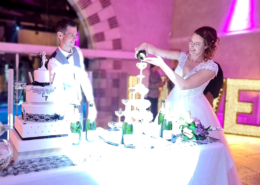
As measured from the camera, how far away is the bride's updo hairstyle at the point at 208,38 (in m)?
1.95

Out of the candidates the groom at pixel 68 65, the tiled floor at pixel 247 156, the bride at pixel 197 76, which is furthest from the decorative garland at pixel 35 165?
the tiled floor at pixel 247 156

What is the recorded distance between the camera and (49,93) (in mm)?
1373

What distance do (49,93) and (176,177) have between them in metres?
0.90

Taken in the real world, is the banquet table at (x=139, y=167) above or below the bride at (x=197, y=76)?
below

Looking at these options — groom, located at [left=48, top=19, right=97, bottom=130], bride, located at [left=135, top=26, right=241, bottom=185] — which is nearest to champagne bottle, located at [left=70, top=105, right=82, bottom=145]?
groom, located at [left=48, top=19, right=97, bottom=130]

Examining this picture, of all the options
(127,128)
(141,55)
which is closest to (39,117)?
(127,128)

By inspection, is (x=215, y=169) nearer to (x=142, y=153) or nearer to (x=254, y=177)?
(x=142, y=153)

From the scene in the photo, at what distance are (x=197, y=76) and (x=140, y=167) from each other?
0.87 metres

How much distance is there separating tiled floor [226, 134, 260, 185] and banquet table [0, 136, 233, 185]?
153 centimetres

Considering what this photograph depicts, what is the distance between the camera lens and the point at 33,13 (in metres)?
5.94

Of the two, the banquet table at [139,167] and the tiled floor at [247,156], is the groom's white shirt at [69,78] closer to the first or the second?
the banquet table at [139,167]

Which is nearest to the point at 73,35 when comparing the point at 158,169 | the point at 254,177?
the point at 158,169

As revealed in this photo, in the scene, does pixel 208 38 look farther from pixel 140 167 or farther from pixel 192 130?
pixel 140 167

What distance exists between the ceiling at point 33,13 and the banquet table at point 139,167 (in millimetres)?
4917
